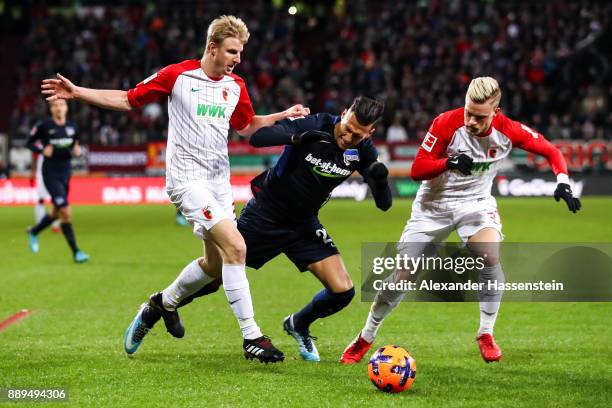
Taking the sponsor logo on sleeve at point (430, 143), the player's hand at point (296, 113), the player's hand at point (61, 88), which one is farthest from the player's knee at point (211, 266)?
the sponsor logo on sleeve at point (430, 143)

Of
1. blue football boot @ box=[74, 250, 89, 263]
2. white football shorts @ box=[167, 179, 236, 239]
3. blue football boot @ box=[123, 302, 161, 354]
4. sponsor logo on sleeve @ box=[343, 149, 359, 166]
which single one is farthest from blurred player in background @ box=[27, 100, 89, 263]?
sponsor logo on sleeve @ box=[343, 149, 359, 166]

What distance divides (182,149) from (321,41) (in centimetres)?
2958

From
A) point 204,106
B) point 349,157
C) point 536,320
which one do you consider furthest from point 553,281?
point 204,106

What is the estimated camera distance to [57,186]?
45.5ft

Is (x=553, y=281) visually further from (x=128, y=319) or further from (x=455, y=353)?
(x=128, y=319)

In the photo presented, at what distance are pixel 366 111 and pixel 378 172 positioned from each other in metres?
0.43

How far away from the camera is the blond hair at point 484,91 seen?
6621 millimetres

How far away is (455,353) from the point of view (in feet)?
23.9

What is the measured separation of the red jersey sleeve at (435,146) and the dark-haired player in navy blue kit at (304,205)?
0.41 meters

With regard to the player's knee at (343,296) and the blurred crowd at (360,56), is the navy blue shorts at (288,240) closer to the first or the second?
the player's knee at (343,296)

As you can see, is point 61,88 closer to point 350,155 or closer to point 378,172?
point 350,155

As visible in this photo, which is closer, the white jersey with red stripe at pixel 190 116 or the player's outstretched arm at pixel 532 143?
the white jersey with red stripe at pixel 190 116

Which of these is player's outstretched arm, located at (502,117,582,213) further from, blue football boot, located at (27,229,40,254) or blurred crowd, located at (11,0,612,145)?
blurred crowd, located at (11,0,612,145)

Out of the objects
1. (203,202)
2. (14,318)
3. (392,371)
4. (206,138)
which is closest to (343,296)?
(392,371)
